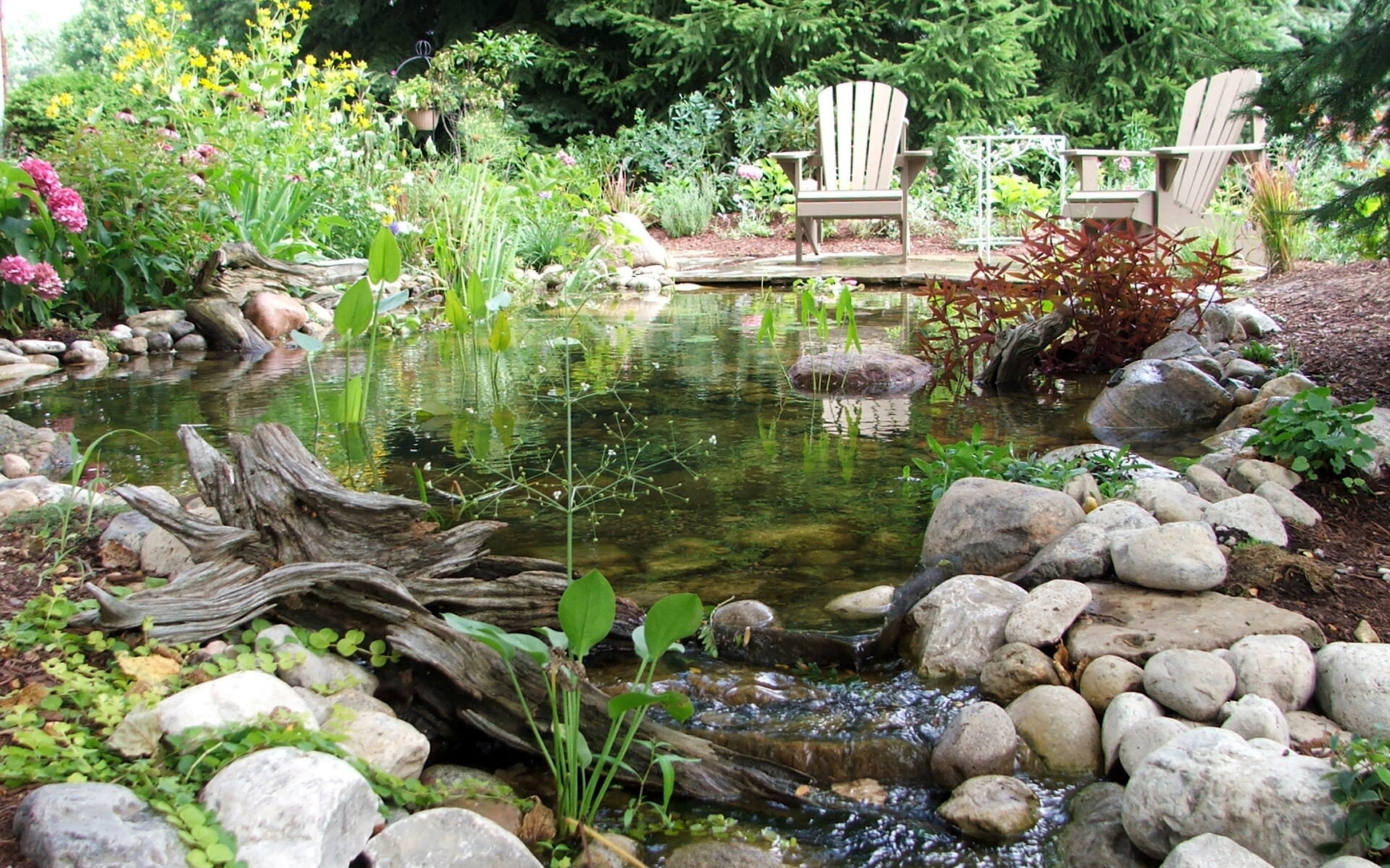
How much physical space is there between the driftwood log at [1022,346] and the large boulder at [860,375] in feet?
0.89

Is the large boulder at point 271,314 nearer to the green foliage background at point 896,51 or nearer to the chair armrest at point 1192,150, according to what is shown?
the chair armrest at point 1192,150

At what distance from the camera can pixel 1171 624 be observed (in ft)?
6.76

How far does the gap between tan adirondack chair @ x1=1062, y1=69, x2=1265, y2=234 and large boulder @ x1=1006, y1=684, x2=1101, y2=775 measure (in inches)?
229

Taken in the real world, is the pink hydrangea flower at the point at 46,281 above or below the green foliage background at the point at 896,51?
below

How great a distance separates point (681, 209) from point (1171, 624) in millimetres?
9842

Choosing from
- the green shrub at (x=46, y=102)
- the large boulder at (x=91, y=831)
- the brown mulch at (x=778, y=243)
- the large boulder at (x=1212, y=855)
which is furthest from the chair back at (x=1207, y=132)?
the large boulder at (x=91, y=831)

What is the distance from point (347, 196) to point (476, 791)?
20.6 feet

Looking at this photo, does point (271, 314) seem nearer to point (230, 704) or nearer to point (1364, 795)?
point (230, 704)

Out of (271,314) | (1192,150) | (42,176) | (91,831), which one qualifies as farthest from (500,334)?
(1192,150)

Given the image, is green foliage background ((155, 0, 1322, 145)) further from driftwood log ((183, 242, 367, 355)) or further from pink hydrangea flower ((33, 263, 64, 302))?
pink hydrangea flower ((33, 263, 64, 302))

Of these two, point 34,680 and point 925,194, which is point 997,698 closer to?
point 34,680

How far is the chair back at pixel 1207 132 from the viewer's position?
8109 mm

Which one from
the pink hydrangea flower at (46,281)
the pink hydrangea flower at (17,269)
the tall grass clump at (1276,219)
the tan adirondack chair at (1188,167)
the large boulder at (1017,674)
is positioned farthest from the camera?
the tan adirondack chair at (1188,167)

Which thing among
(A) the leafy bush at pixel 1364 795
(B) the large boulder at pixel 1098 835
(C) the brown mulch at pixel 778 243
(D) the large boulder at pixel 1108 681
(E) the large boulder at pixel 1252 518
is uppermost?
(C) the brown mulch at pixel 778 243
